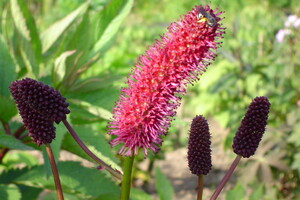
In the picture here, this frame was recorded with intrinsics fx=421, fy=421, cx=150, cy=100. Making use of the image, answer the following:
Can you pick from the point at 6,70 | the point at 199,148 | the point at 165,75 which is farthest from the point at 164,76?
the point at 6,70

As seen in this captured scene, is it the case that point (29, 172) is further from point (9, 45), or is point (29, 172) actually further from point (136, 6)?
point (136, 6)

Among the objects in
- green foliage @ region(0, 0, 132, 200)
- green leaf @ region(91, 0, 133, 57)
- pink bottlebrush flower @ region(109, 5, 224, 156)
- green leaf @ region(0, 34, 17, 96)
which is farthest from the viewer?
green leaf @ region(91, 0, 133, 57)

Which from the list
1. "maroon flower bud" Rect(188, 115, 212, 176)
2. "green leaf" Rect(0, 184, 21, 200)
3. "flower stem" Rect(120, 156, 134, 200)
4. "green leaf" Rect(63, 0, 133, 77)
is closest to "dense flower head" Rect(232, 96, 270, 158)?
"maroon flower bud" Rect(188, 115, 212, 176)

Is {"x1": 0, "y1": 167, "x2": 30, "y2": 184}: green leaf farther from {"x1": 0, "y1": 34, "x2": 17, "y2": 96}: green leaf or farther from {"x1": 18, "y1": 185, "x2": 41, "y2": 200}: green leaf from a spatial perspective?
{"x1": 0, "y1": 34, "x2": 17, "y2": 96}: green leaf

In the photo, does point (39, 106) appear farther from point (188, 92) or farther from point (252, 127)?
point (188, 92)

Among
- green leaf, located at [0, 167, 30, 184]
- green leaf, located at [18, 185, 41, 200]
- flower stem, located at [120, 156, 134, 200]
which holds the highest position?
flower stem, located at [120, 156, 134, 200]

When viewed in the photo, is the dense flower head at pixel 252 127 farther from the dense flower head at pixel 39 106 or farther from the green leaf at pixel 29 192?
the green leaf at pixel 29 192

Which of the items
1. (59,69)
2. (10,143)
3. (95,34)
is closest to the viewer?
(10,143)
